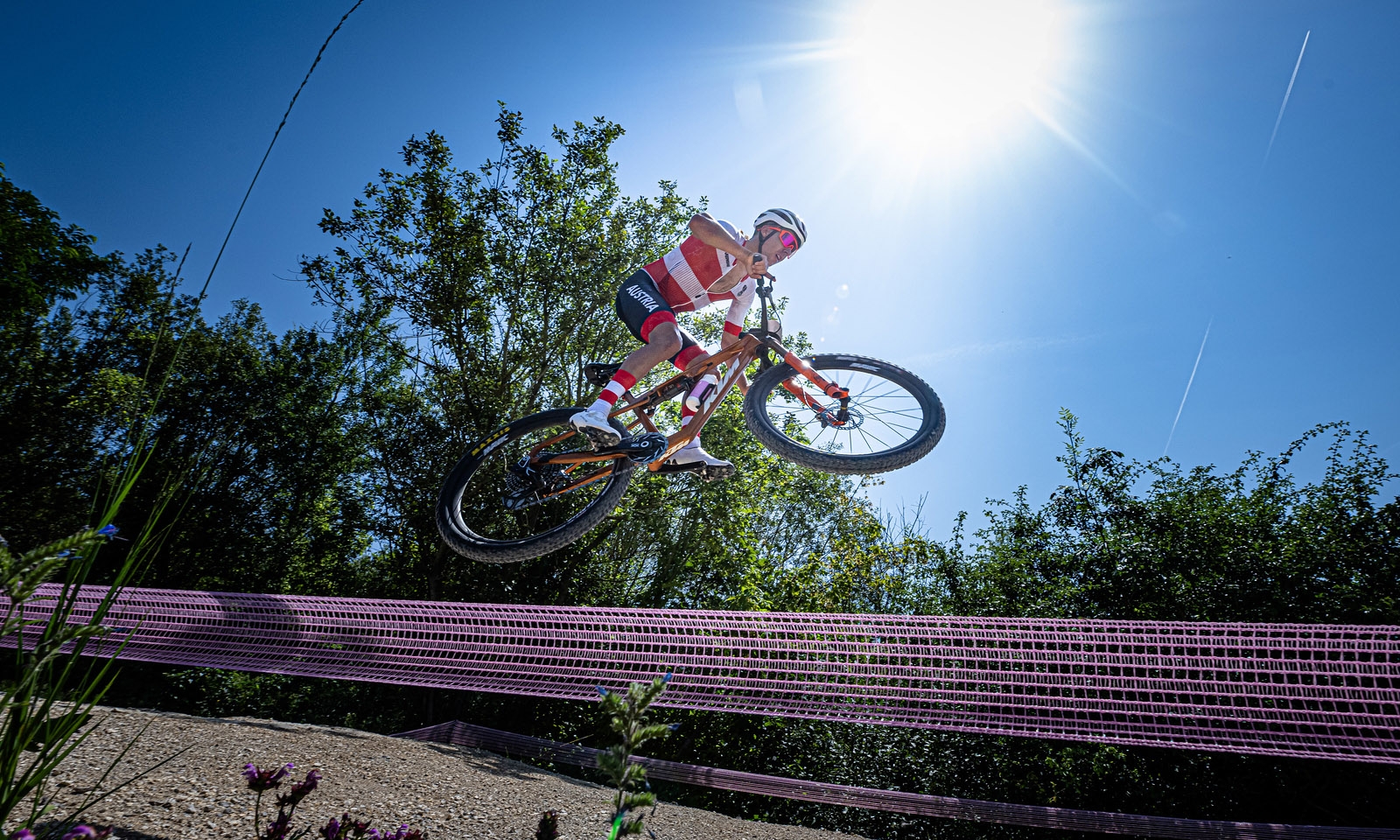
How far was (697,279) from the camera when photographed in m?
5.80

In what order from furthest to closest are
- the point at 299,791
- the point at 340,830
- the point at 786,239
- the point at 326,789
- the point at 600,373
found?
the point at 600,373
the point at 786,239
the point at 326,789
the point at 299,791
the point at 340,830

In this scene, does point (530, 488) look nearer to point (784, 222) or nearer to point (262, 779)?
point (784, 222)

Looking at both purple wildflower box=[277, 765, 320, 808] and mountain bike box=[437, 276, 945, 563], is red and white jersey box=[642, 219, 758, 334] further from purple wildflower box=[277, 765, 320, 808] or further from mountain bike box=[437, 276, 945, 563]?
purple wildflower box=[277, 765, 320, 808]

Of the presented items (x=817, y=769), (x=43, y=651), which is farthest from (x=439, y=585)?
(x=43, y=651)

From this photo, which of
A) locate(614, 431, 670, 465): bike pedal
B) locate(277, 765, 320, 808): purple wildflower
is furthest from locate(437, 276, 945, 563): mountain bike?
locate(277, 765, 320, 808): purple wildflower

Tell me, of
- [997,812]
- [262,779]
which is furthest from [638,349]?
[997,812]

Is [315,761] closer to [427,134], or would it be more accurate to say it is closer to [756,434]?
[756,434]

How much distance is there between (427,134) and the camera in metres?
16.0

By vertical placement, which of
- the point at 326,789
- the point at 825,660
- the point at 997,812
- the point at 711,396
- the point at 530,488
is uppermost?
the point at 711,396

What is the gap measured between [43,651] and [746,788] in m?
7.64

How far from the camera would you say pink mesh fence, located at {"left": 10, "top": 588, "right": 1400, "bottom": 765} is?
4.75 metres

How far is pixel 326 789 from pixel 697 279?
4265 mm

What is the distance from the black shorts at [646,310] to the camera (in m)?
5.70

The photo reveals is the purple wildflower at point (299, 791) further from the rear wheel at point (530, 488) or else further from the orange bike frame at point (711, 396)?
the orange bike frame at point (711, 396)
